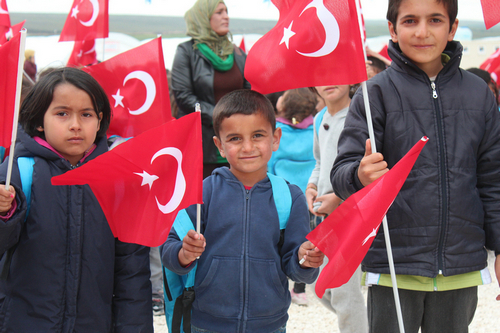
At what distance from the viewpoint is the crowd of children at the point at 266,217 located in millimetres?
1976

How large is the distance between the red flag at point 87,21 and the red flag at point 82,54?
1.04 feet

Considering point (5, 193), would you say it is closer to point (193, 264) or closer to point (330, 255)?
point (193, 264)

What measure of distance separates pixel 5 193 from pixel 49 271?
16.3 inches

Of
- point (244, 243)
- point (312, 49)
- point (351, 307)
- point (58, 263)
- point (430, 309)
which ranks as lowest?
point (351, 307)

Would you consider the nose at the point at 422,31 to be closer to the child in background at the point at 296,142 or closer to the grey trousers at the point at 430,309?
the grey trousers at the point at 430,309

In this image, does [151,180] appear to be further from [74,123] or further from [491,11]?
[491,11]

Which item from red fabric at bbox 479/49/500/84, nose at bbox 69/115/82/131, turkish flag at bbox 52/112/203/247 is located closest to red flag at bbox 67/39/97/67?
nose at bbox 69/115/82/131

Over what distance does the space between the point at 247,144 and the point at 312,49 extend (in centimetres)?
48

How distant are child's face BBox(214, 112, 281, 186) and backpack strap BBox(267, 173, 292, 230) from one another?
9cm

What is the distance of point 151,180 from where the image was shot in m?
1.92

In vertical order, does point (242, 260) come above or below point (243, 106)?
below

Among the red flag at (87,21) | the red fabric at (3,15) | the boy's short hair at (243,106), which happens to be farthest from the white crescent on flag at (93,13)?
the boy's short hair at (243,106)

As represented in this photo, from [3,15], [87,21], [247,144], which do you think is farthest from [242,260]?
[87,21]

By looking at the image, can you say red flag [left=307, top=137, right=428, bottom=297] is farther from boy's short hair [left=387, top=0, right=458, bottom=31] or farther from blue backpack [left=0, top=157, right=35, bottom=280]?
blue backpack [left=0, top=157, right=35, bottom=280]
